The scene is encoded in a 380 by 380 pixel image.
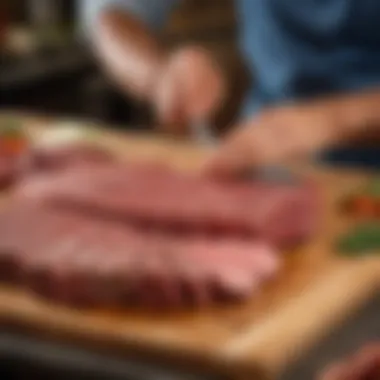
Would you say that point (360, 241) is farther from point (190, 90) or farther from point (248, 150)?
point (190, 90)

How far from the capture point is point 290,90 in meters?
1.44

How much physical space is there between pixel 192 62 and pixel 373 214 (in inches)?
12.8

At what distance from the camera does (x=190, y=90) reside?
139 centimetres

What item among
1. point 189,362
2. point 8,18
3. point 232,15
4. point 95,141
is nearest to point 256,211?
point 189,362

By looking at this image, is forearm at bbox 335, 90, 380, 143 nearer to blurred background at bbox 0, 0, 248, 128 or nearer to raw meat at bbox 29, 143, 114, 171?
raw meat at bbox 29, 143, 114, 171

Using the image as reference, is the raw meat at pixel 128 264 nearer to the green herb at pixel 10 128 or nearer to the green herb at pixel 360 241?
the green herb at pixel 360 241

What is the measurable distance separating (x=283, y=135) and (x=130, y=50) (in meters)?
0.39

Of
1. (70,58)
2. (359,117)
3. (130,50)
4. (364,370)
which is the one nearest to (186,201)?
(359,117)

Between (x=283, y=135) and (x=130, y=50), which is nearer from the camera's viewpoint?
Answer: (x=283, y=135)

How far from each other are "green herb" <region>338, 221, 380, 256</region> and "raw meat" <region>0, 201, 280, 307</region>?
8cm

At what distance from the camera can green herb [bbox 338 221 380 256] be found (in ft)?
Result: 3.79

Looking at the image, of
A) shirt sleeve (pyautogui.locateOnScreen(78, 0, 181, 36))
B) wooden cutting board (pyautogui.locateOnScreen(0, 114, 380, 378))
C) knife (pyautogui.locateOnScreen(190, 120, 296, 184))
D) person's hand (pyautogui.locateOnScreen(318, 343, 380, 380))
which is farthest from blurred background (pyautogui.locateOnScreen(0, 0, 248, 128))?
person's hand (pyautogui.locateOnScreen(318, 343, 380, 380))

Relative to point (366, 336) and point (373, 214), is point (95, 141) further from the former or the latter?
point (366, 336)

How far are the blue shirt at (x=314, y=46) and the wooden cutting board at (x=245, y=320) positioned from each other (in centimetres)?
30
